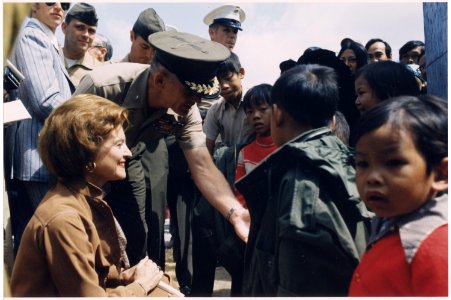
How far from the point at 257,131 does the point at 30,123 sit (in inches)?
52.2

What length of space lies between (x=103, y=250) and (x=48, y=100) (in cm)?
108

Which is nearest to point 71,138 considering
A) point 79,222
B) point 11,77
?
point 79,222

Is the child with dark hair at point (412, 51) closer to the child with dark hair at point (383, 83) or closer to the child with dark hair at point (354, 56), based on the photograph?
the child with dark hair at point (354, 56)

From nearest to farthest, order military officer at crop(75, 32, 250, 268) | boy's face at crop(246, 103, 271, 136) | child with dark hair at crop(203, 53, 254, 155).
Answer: military officer at crop(75, 32, 250, 268) → boy's face at crop(246, 103, 271, 136) → child with dark hair at crop(203, 53, 254, 155)

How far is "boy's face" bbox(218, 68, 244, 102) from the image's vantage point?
13.9 feet

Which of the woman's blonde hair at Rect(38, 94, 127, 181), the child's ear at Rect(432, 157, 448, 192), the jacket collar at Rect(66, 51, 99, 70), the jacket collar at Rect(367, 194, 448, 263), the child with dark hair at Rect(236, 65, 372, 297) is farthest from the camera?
the jacket collar at Rect(66, 51, 99, 70)

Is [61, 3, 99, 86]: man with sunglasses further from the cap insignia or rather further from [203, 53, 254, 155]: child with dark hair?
the cap insignia

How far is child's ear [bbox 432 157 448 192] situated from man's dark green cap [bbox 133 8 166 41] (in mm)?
2906

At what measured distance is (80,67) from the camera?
430 centimetres

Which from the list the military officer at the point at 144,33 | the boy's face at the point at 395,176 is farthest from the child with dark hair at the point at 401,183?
the military officer at the point at 144,33

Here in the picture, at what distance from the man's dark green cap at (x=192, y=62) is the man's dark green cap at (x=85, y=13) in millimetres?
1376

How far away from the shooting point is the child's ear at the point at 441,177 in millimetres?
1659

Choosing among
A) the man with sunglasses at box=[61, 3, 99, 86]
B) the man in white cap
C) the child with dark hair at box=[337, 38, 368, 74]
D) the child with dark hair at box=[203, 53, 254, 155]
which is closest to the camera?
the man with sunglasses at box=[61, 3, 99, 86]

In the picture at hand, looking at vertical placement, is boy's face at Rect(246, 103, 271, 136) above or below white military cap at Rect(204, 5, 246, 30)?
below
